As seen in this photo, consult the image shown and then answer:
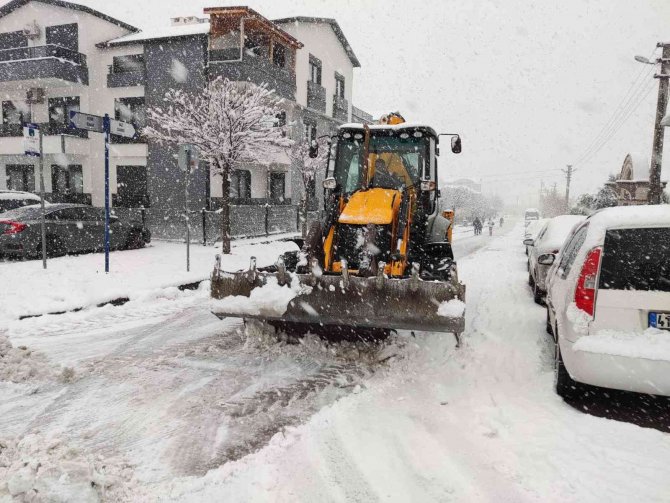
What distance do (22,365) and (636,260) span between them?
5.65 meters

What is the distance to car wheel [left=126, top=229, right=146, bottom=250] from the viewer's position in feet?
48.9

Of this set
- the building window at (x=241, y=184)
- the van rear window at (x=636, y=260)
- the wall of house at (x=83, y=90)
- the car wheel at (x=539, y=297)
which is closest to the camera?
the van rear window at (x=636, y=260)

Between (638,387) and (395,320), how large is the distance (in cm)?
211

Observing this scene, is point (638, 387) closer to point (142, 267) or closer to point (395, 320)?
point (395, 320)

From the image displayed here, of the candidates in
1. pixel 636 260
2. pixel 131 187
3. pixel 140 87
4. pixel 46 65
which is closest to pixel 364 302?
pixel 636 260

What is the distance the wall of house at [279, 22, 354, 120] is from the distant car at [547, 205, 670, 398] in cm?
2219

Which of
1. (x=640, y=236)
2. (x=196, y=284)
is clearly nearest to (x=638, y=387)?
(x=640, y=236)

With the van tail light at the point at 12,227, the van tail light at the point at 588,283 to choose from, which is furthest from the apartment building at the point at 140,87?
the van tail light at the point at 588,283

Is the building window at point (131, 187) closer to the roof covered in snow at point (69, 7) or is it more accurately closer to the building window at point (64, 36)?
the building window at point (64, 36)

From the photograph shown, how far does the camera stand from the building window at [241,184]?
22.0 metres

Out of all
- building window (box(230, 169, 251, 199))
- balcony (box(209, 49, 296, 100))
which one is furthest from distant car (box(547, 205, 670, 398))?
building window (box(230, 169, 251, 199))

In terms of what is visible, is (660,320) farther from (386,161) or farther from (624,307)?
(386,161)

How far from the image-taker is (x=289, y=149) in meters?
21.5

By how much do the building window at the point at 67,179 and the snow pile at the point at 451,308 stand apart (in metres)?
23.1
